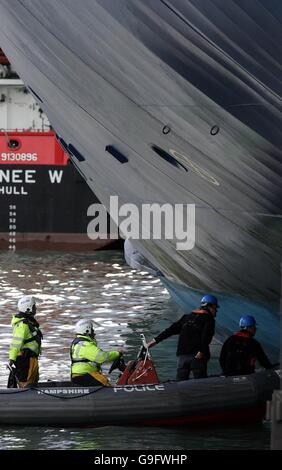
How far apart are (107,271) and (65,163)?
30.6 feet

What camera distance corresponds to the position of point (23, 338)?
17.7 m

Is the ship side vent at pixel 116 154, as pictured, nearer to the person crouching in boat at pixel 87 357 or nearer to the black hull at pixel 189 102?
the black hull at pixel 189 102

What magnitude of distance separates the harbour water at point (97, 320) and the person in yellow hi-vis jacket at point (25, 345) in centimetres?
112

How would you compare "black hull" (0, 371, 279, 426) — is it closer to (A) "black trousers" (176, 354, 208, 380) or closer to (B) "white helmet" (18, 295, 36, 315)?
(A) "black trousers" (176, 354, 208, 380)

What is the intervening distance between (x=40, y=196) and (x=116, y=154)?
83.7 feet

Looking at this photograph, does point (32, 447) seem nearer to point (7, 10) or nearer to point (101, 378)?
point (101, 378)

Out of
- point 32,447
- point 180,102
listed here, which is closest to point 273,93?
point 180,102

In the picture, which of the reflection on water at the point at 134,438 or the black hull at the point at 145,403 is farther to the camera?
the black hull at the point at 145,403

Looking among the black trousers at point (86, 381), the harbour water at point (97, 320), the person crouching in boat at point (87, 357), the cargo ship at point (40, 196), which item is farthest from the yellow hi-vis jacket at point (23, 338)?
the cargo ship at point (40, 196)

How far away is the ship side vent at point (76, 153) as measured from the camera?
949 inches

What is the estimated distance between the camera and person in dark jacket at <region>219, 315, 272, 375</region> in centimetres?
1758

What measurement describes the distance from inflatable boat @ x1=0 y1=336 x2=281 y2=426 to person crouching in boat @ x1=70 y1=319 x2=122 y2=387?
0.73ft

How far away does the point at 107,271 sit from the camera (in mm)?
37938

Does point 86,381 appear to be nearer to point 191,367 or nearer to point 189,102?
point 191,367
